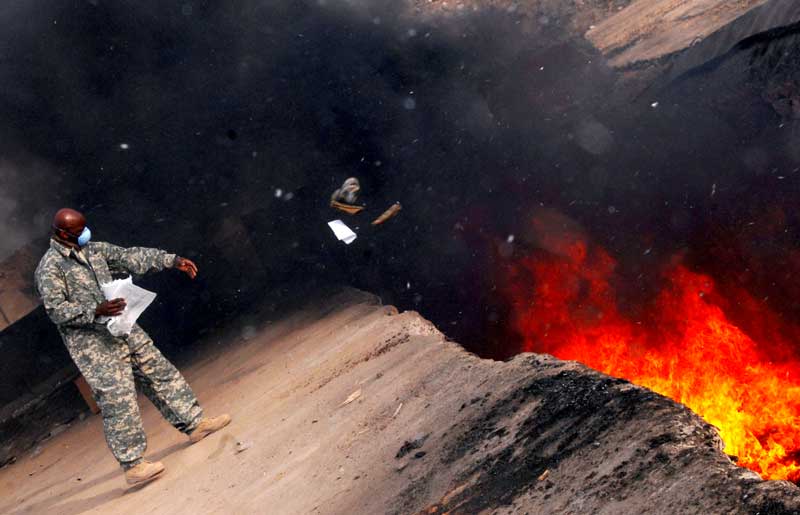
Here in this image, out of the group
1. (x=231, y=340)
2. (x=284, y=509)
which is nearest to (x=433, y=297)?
(x=231, y=340)

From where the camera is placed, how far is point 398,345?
13.9 feet

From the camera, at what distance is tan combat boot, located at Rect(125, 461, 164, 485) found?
3.93 meters

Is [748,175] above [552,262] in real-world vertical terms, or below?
above

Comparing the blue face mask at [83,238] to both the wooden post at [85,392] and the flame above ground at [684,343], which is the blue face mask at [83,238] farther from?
the flame above ground at [684,343]

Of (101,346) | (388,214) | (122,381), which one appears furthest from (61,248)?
(388,214)

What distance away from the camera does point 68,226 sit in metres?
3.85

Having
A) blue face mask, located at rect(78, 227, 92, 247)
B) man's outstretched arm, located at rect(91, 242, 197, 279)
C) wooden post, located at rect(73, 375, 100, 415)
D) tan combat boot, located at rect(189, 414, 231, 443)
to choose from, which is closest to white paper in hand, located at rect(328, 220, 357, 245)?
wooden post, located at rect(73, 375, 100, 415)

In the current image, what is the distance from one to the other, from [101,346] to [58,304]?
13.7 inches

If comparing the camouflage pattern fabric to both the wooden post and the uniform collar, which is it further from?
the wooden post

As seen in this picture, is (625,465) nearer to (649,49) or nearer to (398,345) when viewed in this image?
(398,345)

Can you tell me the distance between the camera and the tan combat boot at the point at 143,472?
3934 millimetres

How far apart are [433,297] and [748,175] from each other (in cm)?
347

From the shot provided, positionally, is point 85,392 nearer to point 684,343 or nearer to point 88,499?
point 88,499

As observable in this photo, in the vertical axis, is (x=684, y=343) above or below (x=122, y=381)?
below
